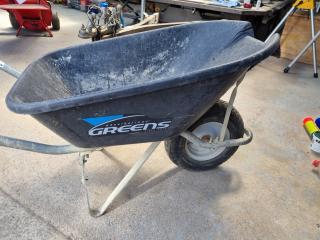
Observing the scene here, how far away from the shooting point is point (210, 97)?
1.03 meters

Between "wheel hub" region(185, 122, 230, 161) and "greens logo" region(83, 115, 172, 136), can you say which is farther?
"wheel hub" region(185, 122, 230, 161)

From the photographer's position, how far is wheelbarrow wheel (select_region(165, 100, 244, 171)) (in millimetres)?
1379

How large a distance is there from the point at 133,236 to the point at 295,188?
836 mm

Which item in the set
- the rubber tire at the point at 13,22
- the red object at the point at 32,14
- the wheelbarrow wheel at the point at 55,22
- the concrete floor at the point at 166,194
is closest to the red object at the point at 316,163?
the concrete floor at the point at 166,194

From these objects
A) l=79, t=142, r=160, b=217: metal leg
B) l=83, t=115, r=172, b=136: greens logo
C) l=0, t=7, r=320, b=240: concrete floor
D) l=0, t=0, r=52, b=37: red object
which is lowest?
l=0, t=7, r=320, b=240: concrete floor

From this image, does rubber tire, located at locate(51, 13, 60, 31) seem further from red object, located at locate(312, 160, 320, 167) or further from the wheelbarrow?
red object, located at locate(312, 160, 320, 167)

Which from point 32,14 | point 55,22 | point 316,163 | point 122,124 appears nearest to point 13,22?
point 32,14

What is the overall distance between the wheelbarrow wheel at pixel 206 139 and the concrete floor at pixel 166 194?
0.07m

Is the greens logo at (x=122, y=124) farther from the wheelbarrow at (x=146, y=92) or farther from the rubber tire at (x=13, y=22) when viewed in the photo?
the rubber tire at (x=13, y=22)

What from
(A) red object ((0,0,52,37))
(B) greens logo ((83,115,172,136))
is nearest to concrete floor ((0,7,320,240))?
(B) greens logo ((83,115,172,136))

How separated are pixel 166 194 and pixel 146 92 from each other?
68cm

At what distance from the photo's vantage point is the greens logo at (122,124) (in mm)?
940

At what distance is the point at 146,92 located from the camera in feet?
2.86

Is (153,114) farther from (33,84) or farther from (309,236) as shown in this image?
(309,236)
